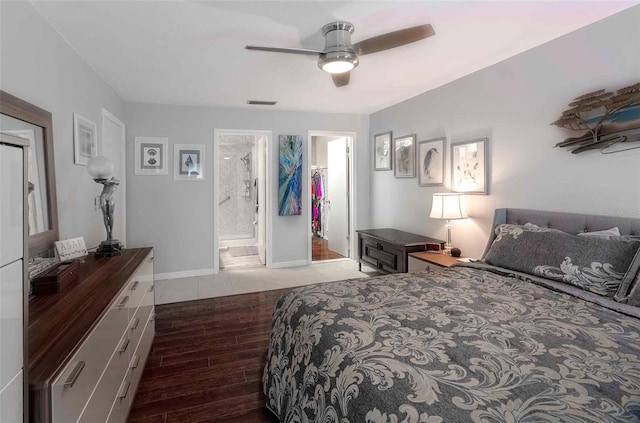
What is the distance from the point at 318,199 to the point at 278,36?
4.83 m

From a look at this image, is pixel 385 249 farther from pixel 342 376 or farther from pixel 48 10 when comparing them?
pixel 48 10

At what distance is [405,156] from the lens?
4.45 m

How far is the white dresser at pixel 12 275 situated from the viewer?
681mm

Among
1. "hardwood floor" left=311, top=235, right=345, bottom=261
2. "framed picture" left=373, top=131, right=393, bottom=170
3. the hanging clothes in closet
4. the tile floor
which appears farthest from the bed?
the hanging clothes in closet

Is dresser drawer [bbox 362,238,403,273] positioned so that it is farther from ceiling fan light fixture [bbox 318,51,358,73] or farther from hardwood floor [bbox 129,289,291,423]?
ceiling fan light fixture [bbox 318,51,358,73]

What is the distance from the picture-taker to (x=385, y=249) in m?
4.02

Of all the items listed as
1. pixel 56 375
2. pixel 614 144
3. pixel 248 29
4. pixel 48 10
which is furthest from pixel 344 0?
pixel 56 375

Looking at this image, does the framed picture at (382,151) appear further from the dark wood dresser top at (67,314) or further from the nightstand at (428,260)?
the dark wood dresser top at (67,314)

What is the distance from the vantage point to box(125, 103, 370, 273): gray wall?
4.38 metres

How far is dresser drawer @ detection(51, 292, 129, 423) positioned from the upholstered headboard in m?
2.72

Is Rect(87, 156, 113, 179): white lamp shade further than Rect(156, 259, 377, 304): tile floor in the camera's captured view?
No

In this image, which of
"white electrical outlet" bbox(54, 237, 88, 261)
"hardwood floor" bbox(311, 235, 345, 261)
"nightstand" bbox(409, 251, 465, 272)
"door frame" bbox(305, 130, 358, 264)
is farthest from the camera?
"hardwood floor" bbox(311, 235, 345, 261)

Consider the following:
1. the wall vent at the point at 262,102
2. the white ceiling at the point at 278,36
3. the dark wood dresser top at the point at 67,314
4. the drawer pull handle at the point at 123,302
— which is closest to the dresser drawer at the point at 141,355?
the drawer pull handle at the point at 123,302

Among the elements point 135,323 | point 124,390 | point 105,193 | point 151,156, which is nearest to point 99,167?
point 105,193
